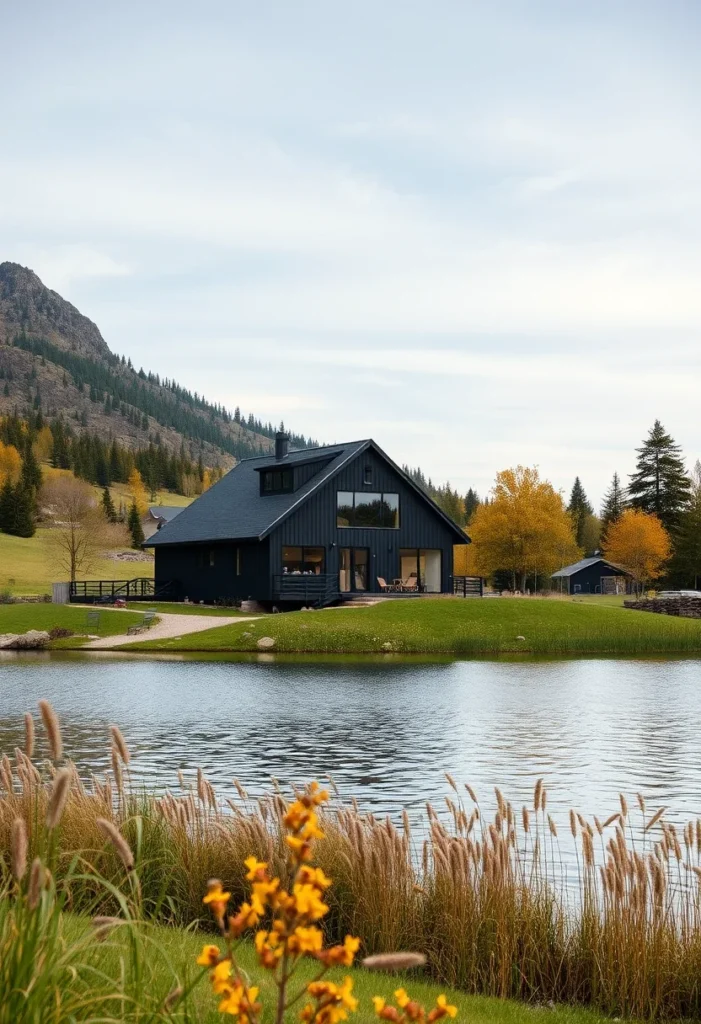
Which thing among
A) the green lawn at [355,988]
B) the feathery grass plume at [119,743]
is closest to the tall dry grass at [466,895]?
the feathery grass plume at [119,743]

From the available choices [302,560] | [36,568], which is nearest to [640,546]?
[302,560]

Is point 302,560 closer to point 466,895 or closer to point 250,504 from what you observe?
point 250,504

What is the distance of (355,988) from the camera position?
6961 millimetres

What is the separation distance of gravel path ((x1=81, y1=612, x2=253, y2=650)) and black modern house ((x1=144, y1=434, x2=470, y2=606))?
14.2 feet

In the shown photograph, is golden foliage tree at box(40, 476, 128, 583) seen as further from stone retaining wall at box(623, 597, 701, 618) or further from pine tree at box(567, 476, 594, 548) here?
pine tree at box(567, 476, 594, 548)

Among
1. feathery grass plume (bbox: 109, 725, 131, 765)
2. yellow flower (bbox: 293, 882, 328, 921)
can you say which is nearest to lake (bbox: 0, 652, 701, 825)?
feathery grass plume (bbox: 109, 725, 131, 765)

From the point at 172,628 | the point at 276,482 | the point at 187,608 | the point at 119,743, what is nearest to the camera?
the point at 119,743

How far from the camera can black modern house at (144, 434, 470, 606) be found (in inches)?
2058

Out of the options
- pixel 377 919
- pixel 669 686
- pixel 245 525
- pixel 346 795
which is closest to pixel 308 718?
pixel 346 795

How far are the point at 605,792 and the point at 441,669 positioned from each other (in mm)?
18617

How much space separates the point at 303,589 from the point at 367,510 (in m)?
6.00

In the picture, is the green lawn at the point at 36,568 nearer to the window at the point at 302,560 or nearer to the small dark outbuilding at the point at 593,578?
the window at the point at 302,560

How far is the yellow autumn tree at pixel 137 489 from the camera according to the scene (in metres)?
160

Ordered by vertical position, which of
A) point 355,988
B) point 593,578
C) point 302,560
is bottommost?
point 355,988
